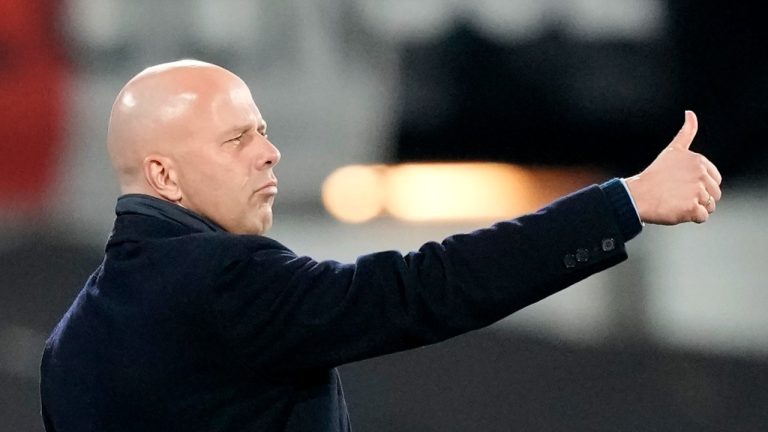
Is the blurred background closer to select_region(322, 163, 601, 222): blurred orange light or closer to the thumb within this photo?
select_region(322, 163, 601, 222): blurred orange light

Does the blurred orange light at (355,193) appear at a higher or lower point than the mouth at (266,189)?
lower

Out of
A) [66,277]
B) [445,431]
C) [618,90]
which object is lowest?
[445,431]

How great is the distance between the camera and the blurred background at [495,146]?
2465mm

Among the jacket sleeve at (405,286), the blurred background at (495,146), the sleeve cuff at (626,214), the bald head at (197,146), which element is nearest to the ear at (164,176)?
the bald head at (197,146)

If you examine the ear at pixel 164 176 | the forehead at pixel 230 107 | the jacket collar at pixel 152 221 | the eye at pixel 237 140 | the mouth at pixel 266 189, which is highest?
the forehead at pixel 230 107

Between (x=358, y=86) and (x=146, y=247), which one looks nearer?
(x=146, y=247)

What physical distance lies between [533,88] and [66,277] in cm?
113

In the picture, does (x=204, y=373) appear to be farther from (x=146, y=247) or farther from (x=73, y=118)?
(x=73, y=118)

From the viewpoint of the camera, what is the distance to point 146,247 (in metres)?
1.16

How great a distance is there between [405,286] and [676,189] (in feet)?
0.87

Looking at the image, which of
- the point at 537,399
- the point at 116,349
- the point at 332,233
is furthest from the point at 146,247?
the point at 537,399

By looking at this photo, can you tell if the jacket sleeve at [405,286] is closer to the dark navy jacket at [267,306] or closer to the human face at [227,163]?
the dark navy jacket at [267,306]

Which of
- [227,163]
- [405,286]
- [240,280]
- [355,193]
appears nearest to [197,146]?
[227,163]

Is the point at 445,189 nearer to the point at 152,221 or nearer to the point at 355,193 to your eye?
the point at 355,193
